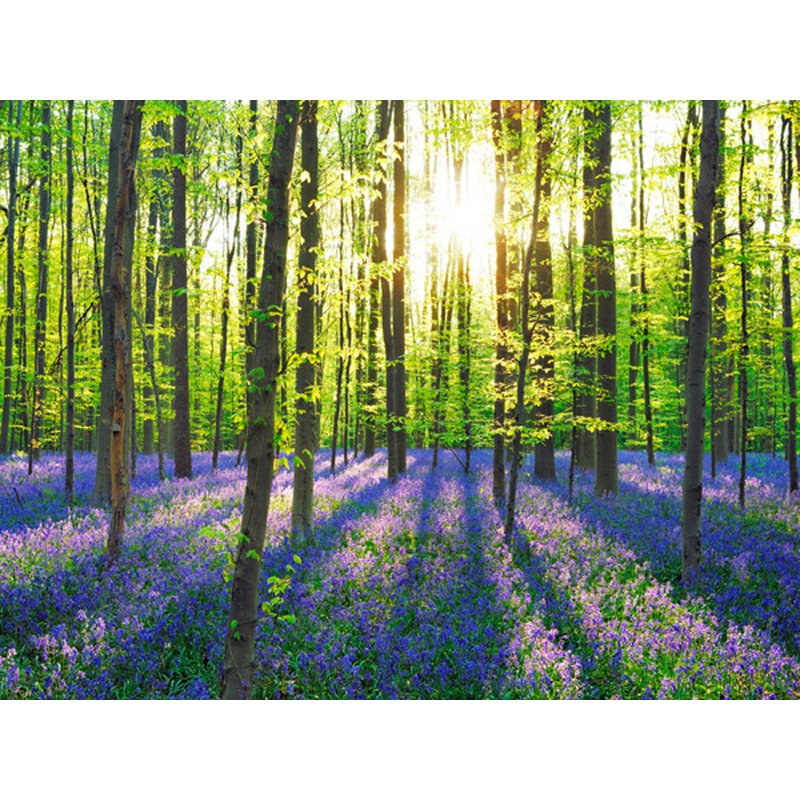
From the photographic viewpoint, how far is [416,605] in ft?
19.8

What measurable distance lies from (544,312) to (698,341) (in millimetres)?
6289

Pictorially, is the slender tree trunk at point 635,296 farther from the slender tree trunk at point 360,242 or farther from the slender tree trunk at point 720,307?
the slender tree trunk at point 360,242

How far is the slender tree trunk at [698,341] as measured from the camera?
22.7 feet

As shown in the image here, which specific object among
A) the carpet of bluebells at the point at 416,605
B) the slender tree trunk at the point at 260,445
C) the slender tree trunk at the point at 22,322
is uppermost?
the slender tree trunk at the point at 22,322

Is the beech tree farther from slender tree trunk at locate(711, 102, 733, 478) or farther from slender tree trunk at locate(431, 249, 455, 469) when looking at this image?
slender tree trunk at locate(431, 249, 455, 469)

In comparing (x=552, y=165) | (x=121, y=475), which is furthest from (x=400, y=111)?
(x=121, y=475)

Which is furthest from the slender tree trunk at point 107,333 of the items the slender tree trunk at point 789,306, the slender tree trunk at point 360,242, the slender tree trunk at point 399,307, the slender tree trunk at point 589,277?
the slender tree trunk at point 789,306

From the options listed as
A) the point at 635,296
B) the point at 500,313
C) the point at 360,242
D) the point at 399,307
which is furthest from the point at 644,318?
the point at 360,242

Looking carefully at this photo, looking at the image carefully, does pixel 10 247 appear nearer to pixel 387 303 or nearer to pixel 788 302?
pixel 387 303

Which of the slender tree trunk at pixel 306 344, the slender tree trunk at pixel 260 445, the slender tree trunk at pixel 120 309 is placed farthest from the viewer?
the slender tree trunk at pixel 306 344

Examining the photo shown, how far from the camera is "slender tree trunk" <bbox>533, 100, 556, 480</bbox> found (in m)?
8.83

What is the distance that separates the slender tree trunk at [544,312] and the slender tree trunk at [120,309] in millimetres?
5676

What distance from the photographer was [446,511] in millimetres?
10141
